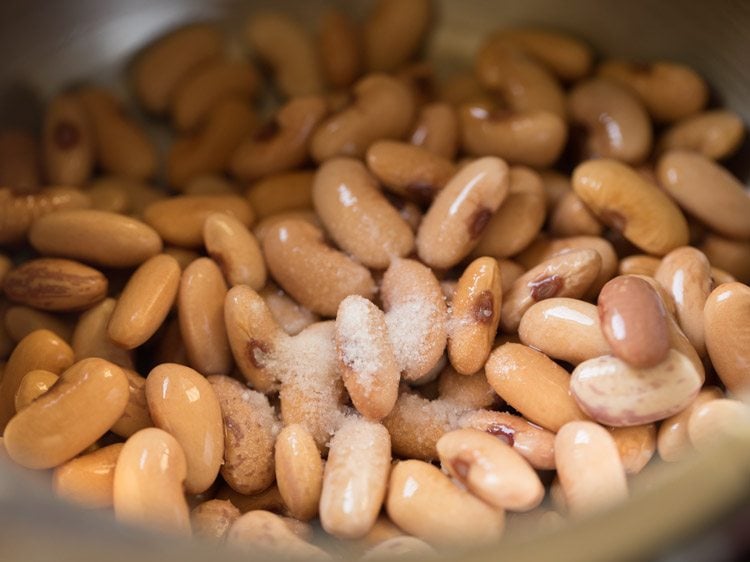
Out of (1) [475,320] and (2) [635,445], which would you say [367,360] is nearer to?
(1) [475,320]

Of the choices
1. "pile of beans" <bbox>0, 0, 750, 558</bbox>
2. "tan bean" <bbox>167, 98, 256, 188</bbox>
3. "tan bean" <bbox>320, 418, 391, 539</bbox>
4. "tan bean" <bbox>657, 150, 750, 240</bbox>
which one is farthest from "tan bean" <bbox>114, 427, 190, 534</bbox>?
"tan bean" <bbox>657, 150, 750, 240</bbox>

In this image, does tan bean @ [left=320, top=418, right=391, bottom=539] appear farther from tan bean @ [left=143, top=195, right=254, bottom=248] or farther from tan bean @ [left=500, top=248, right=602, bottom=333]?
tan bean @ [left=143, top=195, right=254, bottom=248]

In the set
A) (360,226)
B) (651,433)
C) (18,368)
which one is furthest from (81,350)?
(651,433)

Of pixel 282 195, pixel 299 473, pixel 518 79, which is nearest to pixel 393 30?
pixel 518 79

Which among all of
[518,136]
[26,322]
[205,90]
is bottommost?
[26,322]

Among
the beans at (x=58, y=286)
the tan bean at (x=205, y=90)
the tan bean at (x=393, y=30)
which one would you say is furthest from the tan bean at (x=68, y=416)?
the tan bean at (x=393, y=30)

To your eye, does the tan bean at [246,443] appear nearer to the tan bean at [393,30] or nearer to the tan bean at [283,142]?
the tan bean at [283,142]

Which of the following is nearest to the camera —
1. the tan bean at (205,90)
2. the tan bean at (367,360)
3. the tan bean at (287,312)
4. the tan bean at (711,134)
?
the tan bean at (367,360)
